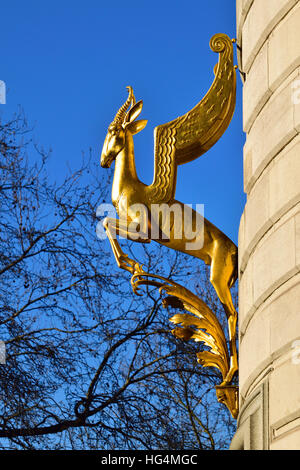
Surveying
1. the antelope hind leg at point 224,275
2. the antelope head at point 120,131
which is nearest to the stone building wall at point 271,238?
the antelope hind leg at point 224,275

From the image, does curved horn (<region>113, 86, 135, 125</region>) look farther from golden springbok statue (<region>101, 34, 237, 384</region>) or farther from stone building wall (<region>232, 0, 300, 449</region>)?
stone building wall (<region>232, 0, 300, 449</region>)

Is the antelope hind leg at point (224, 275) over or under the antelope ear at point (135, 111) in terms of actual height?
under

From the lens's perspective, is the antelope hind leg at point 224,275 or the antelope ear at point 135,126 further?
the antelope ear at point 135,126

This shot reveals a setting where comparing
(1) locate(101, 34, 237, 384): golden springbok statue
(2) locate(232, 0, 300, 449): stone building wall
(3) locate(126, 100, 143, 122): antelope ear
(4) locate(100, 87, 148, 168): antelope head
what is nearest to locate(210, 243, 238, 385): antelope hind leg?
(1) locate(101, 34, 237, 384): golden springbok statue

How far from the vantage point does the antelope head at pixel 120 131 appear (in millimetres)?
10672

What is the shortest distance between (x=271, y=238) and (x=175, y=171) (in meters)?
3.04

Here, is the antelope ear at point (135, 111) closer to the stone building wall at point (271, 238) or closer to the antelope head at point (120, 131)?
the antelope head at point (120, 131)

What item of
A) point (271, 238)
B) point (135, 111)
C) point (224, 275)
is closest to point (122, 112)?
point (135, 111)

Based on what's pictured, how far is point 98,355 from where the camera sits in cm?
1520

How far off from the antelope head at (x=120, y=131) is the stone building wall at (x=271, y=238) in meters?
2.40

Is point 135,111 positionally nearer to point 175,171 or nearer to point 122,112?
point 122,112

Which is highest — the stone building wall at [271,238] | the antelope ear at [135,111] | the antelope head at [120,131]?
the antelope ear at [135,111]

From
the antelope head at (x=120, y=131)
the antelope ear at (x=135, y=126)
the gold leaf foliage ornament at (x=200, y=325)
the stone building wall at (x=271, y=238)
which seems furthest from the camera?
the antelope ear at (x=135, y=126)

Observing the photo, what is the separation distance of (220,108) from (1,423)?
20.0ft
